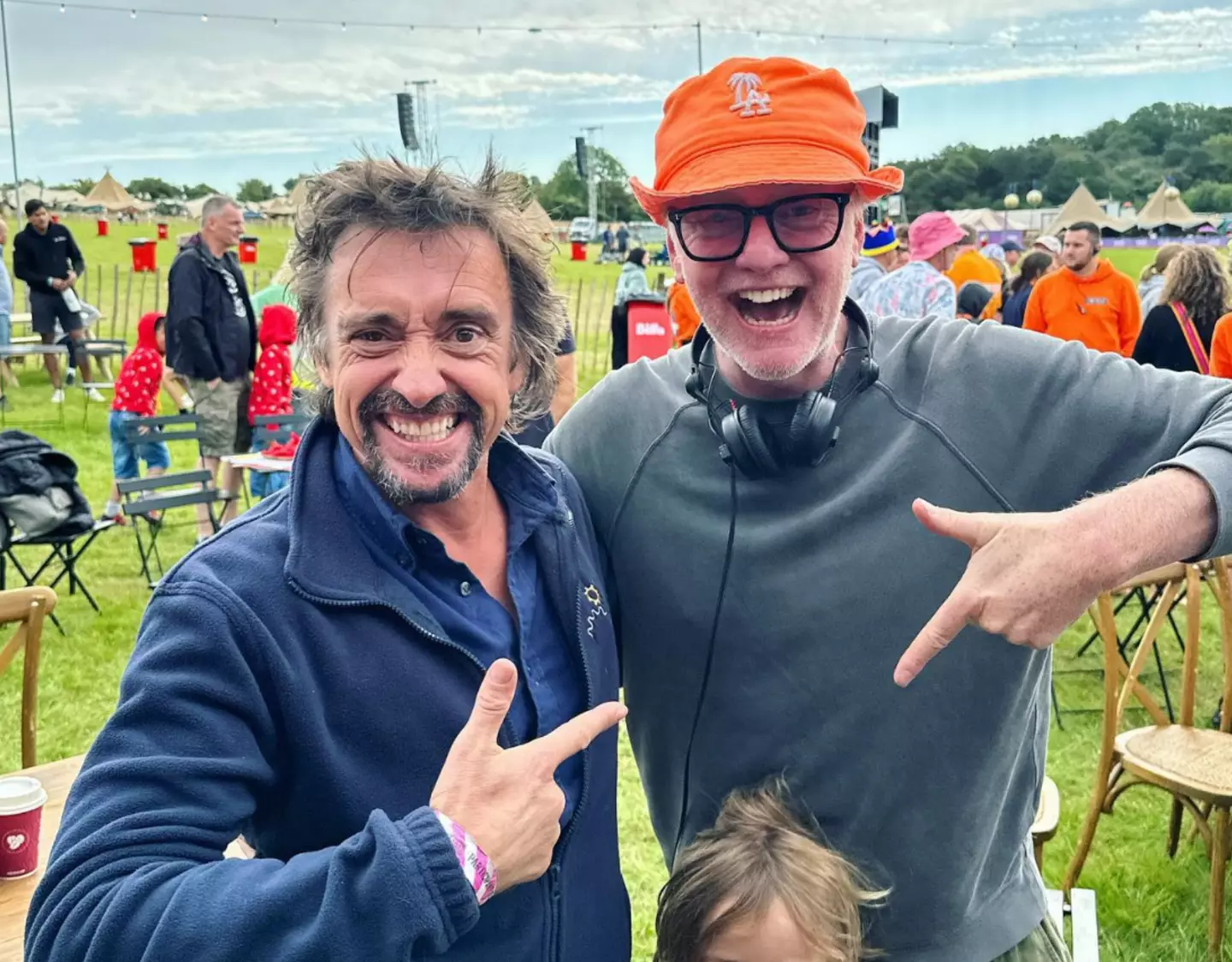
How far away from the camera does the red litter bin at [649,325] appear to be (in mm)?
8805

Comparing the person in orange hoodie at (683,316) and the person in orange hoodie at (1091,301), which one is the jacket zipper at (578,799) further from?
the person in orange hoodie at (1091,301)

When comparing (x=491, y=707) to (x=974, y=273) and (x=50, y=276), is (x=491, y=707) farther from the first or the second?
(x=50, y=276)

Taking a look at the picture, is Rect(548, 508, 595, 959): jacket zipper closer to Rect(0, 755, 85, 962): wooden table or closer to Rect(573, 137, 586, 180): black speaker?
Rect(0, 755, 85, 962): wooden table

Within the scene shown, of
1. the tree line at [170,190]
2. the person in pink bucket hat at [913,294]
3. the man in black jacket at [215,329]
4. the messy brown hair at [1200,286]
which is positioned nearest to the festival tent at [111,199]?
the tree line at [170,190]

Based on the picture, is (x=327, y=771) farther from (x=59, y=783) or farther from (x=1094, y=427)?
(x=59, y=783)

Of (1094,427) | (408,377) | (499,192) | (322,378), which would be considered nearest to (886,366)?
(1094,427)

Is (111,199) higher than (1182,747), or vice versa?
(111,199)

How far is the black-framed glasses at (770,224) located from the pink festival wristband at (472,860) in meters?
1.11

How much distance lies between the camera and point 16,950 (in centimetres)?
209

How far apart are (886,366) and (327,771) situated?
119 centimetres

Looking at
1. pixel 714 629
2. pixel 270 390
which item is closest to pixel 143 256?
pixel 270 390

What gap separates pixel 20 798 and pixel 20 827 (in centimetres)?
7

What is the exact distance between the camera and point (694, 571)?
1.88m

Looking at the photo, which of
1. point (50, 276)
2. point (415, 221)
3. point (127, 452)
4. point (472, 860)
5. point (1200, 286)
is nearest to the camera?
point (472, 860)
